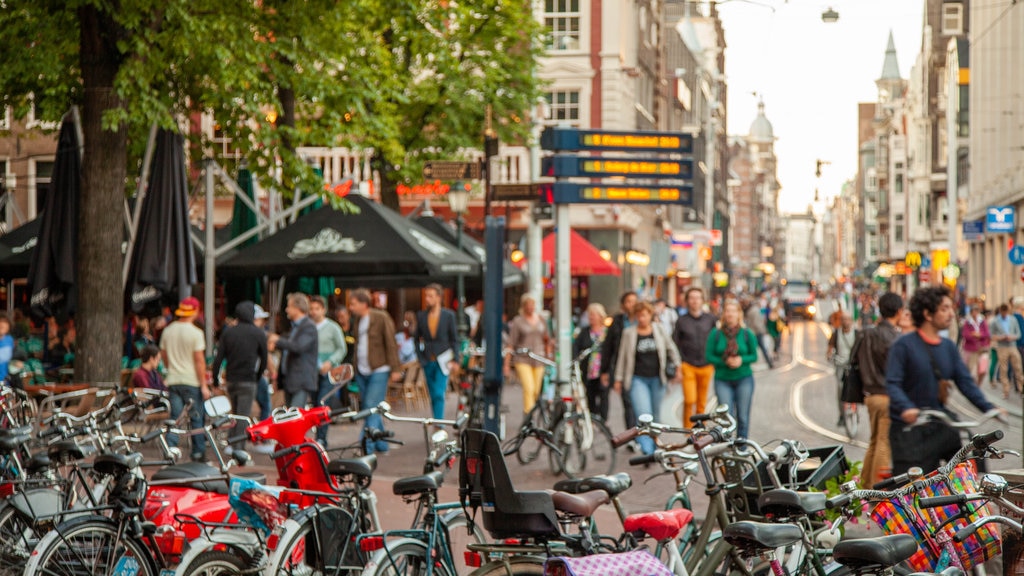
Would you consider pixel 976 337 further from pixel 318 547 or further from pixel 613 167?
pixel 318 547

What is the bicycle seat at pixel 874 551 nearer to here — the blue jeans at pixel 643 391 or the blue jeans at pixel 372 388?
the blue jeans at pixel 643 391

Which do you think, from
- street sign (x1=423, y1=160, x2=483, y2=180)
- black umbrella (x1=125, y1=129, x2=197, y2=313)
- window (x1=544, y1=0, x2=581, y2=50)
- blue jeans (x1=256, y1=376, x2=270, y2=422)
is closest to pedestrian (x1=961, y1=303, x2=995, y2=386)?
street sign (x1=423, y1=160, x2=483, y2=180)

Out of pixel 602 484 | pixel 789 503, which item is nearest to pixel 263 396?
pixel 602 484

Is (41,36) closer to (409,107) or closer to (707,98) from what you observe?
(409,107)

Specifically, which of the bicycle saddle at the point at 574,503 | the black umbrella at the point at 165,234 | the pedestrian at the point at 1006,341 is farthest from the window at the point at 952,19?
the bicycle saddle at the point at 574,503

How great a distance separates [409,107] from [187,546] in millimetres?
22822

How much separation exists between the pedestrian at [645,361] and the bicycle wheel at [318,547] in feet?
27.4

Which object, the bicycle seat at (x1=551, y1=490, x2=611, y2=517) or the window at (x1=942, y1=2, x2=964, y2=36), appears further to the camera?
the window at (x1=942, y1=2, x2=964, y2=36)

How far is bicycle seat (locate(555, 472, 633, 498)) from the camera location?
5.94 m

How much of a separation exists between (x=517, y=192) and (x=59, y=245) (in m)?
5.17

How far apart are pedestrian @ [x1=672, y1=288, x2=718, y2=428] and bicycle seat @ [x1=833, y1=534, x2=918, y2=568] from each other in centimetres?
1039

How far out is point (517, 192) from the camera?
16.3m

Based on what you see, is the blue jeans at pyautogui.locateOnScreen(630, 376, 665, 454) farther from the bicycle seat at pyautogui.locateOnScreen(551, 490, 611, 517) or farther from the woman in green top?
the bicycle seat at pyautogui.locateOnScreen(551, 490, 611, 517)

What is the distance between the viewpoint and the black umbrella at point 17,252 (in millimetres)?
18312
